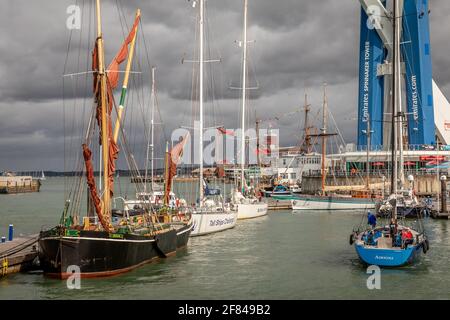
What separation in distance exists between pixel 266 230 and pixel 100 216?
76.7 feet

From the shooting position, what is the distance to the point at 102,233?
23625 mm

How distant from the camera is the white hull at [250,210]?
5416 centimetres

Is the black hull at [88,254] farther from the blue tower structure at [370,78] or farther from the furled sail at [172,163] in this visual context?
the blue tower structure at [370,78]

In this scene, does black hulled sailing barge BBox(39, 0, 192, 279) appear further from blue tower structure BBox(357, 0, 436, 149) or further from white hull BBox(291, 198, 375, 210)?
blue tower structure BBox(357, 0, 436, 149)

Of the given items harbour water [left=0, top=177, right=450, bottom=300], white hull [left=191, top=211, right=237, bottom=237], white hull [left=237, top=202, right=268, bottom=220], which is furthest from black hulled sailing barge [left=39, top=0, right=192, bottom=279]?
white hull [left=237, top=202, right=268, bottom=220]

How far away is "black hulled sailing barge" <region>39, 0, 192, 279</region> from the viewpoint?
75.8ft

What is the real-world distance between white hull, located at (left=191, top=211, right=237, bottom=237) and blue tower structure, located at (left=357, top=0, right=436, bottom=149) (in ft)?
148

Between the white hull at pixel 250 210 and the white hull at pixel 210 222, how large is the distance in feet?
30.3

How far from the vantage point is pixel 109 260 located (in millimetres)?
24016
